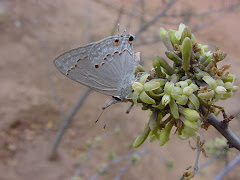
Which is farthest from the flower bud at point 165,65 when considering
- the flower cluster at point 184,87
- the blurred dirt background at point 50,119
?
the blurred dirt background at point 50,119

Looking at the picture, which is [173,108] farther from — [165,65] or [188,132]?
[165,65]

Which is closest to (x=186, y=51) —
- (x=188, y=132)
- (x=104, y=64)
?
(x=188, y=132)

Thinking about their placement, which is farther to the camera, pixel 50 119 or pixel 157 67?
pixel 50 119

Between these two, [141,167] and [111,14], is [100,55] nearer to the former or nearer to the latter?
[141,167]

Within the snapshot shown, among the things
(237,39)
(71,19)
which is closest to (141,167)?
(71,19)

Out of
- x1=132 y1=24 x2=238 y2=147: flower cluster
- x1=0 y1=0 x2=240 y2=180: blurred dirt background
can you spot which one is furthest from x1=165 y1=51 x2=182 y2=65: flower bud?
x1=0 y1=0 x2=240 y2=180: blurred dirt background
